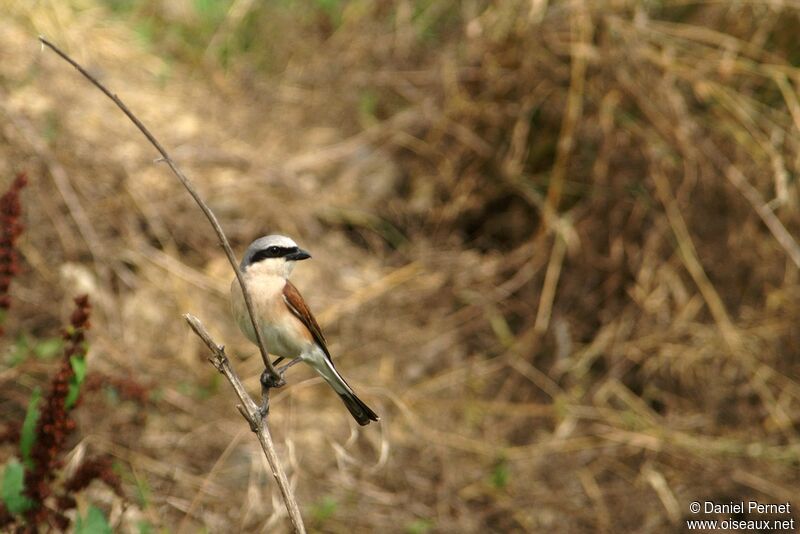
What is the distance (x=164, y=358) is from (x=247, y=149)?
69.3 inches

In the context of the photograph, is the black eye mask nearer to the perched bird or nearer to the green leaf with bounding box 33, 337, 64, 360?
the perched bird

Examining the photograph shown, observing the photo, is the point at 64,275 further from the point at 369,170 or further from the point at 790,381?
the point at 790,381

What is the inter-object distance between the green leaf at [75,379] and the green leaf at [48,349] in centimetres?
164

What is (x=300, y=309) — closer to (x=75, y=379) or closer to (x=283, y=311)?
(x=283, y=311)

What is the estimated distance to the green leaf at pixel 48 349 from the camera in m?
4.54

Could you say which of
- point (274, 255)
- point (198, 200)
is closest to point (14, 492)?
point (274, 255)

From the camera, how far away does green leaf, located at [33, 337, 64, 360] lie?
4539mm

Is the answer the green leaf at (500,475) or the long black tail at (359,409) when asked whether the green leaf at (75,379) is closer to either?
the long black tail at (359,409)

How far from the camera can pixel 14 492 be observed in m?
2.97

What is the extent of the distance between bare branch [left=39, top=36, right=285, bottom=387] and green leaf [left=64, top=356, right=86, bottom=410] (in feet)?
2.33

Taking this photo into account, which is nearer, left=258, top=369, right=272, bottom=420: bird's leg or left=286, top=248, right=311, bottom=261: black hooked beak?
left=258, top=369, right=272, bottom=420: bird's leg

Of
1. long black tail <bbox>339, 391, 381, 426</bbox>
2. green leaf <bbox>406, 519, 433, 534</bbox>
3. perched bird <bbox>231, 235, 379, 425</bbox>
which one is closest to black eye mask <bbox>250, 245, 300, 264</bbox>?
perched bird <bbox>231, 235, 379, 425</bbox>

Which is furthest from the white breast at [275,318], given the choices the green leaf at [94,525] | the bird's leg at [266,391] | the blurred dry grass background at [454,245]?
the blurred dry grass background at [454,245]

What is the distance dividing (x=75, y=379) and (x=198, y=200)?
127 centimetres
